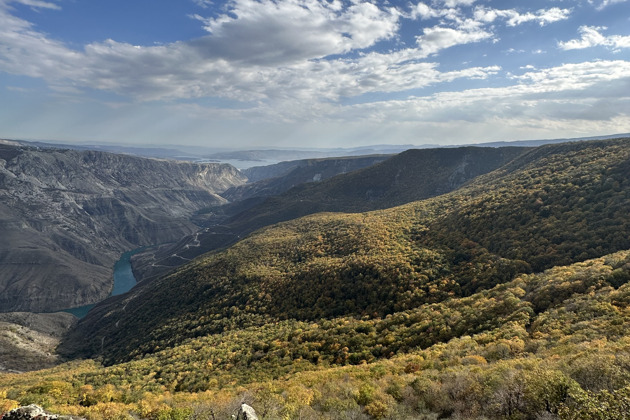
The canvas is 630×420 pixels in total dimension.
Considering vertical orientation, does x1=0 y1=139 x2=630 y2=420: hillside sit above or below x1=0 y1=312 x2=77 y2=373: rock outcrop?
above

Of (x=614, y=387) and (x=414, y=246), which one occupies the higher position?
(x=614, y=387)

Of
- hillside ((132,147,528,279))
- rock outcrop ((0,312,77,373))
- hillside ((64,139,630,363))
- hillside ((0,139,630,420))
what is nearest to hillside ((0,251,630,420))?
hillside ((0,139,630,420))

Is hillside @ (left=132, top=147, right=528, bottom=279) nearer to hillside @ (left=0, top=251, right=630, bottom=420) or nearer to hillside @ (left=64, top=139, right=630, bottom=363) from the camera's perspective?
hillside @ (left=64, top=139, right=630, bottom=363)

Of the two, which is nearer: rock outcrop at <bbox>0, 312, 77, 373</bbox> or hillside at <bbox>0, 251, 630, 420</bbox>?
hillside at <bbox>0, 251, 630, 420</bbox>

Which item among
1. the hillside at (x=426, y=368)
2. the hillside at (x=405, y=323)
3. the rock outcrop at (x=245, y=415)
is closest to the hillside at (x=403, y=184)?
the hillside at (x=405, y=323)

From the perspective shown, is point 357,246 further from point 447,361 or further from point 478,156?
point 478,156

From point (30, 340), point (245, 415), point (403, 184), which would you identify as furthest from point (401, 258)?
point (403, 184)

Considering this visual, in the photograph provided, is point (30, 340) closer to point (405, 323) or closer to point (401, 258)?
point (401, 258)

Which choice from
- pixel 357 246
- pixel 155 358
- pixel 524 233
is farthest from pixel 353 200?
pixel 155 358

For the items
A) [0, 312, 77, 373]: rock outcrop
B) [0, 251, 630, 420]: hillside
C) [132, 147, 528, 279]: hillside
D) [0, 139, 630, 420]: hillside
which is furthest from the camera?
[132, 147, 528, 279]: hillside
